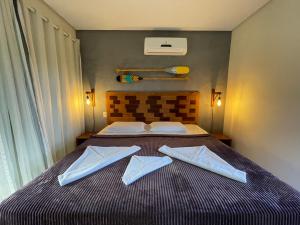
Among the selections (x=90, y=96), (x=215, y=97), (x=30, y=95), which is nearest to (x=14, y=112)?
(x=30, y=95)

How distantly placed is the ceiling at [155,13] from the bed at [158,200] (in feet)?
5.93

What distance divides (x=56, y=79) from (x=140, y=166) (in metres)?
1.60

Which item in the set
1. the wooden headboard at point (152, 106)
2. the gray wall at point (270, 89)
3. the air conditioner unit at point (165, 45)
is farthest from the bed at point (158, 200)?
the air conditioner unit at point (165, 45)

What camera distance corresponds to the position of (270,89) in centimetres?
193

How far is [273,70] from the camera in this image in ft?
6.15

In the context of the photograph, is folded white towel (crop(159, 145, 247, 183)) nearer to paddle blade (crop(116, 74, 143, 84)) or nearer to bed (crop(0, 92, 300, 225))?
bed (crop(0, 92, 300, 225))

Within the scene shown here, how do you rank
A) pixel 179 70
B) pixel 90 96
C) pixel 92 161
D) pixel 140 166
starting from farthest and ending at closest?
pixel 90 96 → pixel 179 70 → pixel 92 161 → pixel 140 166

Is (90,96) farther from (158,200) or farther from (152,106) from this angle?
(158,200)

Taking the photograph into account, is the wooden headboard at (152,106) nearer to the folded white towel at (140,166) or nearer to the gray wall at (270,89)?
the gray wall at (270,89)

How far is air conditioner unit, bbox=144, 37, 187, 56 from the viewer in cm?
271

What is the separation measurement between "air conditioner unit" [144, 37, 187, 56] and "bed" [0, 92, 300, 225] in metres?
1.89

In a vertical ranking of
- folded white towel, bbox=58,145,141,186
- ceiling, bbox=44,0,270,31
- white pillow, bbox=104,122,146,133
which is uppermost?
ceiling, bbox=44,0,270,31

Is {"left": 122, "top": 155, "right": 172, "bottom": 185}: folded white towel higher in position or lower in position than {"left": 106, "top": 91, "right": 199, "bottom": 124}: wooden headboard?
lower

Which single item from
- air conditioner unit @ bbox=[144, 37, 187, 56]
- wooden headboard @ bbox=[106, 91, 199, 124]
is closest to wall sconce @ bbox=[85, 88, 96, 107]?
wooden headboard @ bbox=[106, 91, 199, 124]
